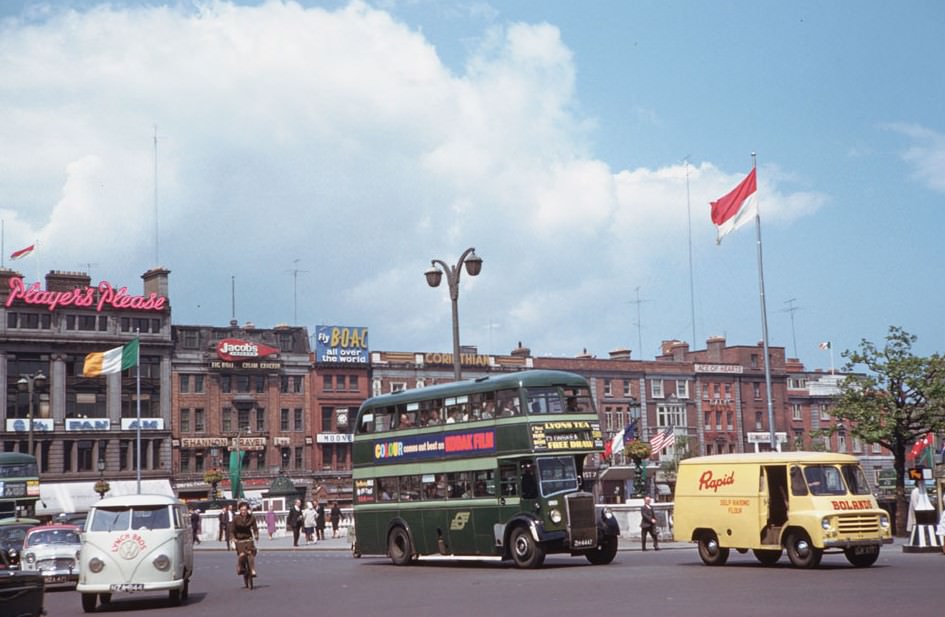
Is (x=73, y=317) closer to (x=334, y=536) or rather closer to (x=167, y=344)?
(x=167, y=344)

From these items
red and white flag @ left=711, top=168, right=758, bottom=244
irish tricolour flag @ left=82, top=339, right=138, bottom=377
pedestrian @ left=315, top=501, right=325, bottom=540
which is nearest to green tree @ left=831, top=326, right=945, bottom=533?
red and white flag @ left=711, top=168, right=758, bottom=244

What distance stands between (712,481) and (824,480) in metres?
2.56

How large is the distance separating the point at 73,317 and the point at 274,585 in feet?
196

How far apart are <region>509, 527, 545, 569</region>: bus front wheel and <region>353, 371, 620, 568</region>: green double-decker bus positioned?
25 millimetres

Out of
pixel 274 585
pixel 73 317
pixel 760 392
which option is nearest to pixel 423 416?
pixel 274 585

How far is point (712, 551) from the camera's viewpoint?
85.1 ft

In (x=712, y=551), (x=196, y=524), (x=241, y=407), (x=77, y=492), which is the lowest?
(x=196, y=524)

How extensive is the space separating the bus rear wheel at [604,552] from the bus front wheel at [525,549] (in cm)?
145

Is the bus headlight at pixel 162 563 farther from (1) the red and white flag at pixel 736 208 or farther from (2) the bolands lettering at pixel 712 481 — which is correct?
(1) the red and white flag at pixel 736 208

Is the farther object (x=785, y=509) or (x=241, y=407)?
(x=241, y=407)

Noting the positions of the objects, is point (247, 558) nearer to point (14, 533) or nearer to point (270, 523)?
point (14, 533)

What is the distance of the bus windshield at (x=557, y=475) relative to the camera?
27.2 meters

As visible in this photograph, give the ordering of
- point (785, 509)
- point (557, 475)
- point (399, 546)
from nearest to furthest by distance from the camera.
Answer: point (785, 509)
point (557, 475)
point (399, 546)

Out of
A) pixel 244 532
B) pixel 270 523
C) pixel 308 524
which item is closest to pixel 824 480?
pixel 244 532
